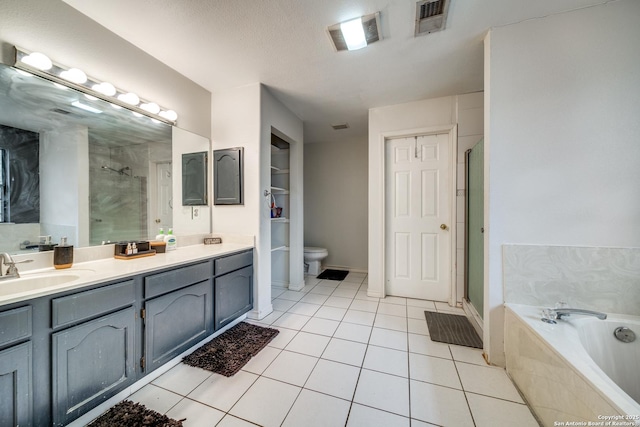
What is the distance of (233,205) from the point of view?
7.69 ft

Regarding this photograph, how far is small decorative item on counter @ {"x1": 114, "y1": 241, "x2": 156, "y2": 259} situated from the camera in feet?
5.36

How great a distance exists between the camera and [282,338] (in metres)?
1.93

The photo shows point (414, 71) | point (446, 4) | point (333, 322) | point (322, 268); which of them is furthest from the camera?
point (322, 268)

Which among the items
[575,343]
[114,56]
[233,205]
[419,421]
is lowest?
[419,421]

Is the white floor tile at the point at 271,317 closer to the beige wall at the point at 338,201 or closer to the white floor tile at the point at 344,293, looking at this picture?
the white floor tile at the point at 344,293

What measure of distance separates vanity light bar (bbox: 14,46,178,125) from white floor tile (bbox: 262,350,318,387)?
7.50 feet

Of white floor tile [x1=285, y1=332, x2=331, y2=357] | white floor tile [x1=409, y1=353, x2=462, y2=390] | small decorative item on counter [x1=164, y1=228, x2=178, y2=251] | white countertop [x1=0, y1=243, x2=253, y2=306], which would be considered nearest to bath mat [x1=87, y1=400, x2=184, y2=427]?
white countertop [x1=0, y1=243, x2=253, y2=306]

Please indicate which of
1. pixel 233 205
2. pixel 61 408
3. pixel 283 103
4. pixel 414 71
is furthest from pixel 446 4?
pixel 61 408

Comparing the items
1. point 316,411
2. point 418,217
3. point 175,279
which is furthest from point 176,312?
point 418,217

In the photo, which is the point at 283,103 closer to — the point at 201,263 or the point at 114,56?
the point at 114,56

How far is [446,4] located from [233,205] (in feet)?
7.67

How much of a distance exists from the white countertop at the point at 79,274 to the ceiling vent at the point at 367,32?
1.97 meters

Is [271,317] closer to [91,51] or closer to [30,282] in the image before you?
[30,282]

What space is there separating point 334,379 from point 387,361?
449mm
